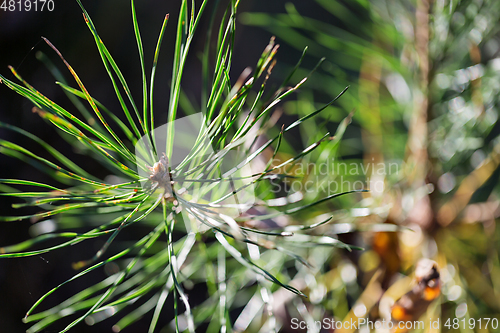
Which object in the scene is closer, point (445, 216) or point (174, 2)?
point (445, 216)

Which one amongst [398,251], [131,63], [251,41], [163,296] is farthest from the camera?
[251,41]

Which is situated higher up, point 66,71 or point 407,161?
point 66,71

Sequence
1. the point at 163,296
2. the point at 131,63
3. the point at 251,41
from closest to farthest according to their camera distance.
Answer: the point at 163,296 < the point at 131,63 < the point at 251,41

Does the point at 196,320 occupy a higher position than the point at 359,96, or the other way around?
the point at 359,96

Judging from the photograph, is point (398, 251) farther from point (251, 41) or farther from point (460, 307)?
point (251, 41)

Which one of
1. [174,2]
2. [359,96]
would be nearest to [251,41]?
[174,2]

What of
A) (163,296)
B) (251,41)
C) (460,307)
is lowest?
(460,307)

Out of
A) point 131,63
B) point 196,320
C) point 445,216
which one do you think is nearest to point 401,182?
point 445,216
